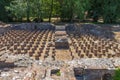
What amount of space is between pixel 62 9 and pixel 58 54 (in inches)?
775

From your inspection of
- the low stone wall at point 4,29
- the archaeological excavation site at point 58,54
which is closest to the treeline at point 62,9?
the archaeological excavation site at point 58,54

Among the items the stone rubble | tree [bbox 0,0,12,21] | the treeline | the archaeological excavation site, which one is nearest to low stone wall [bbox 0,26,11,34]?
the archaeological excavation site

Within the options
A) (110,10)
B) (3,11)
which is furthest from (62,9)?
(3,11)

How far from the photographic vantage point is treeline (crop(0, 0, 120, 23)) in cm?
3694

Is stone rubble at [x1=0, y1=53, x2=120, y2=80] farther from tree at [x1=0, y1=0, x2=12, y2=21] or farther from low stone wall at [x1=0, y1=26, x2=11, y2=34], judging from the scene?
tree at [x1=0, y1=0, x2=12, y2=21]

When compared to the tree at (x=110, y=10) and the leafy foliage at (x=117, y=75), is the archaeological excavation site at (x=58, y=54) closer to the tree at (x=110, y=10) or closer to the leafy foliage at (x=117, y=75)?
the leafy foliage at (x=117, y=75)

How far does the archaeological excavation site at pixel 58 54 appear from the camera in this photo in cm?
1293

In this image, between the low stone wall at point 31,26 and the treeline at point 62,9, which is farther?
the treeline at point 62,9

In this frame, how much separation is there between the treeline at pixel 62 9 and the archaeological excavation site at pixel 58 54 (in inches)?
203

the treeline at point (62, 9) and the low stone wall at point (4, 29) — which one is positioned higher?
the treeline at point (62, 9)

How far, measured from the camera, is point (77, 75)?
13.8 metres

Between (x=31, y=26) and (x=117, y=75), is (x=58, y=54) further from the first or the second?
(x=31, y=26)

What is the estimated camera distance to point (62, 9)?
3922 centimetres

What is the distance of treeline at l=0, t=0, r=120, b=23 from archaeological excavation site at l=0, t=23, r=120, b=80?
5.15 metres
